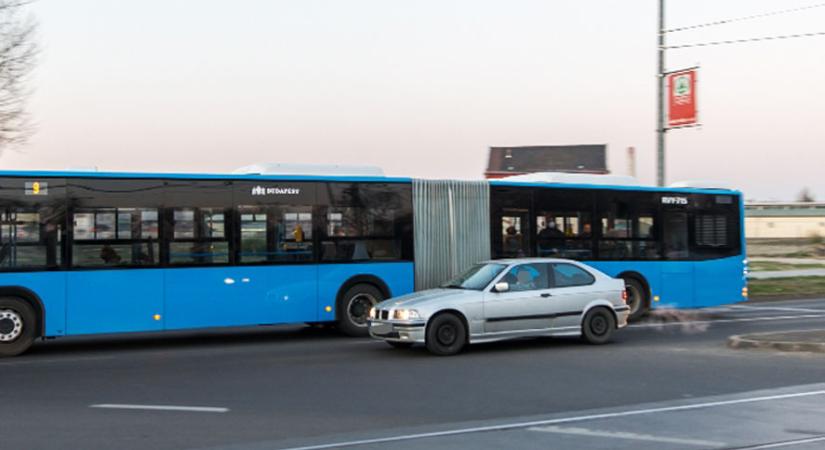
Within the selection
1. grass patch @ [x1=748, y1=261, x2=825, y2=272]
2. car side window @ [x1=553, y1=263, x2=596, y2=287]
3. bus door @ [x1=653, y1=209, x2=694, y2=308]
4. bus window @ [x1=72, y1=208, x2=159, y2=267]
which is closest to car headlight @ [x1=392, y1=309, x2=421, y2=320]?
car side window @ [x1=553, y1=263, x2=596, y2=287]

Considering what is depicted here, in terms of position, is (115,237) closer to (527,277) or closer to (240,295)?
(240,295)

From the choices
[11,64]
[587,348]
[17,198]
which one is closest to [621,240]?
[587,348]

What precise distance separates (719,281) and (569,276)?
22.4 feet

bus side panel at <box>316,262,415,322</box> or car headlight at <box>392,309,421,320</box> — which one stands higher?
bus side panel at <box>316,262,415,322</box>

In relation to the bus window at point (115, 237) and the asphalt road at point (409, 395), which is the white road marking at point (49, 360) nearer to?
the asphalt road at point (409, 395)

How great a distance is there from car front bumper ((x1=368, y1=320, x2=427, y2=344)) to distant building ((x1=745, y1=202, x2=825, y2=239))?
248 ft

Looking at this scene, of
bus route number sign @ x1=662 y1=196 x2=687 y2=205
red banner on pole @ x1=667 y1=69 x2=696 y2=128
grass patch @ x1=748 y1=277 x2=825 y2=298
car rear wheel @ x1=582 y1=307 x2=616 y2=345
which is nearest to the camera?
car rear wheel @ x1=582 y1=307 x2=616 y2=345

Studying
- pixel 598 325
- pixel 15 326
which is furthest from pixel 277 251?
pixel 598 325

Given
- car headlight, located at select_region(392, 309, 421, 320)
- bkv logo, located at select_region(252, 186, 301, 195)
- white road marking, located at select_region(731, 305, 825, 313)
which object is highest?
bkv logo, located at select_region(252, 186, 301, 195)

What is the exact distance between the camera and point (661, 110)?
85.4 feet

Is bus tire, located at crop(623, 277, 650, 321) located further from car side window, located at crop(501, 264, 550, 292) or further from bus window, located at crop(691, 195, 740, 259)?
car side window, located at crop(501, 264, 550, 292)

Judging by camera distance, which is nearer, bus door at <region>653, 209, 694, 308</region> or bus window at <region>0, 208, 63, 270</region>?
bus window at <region>0, 208, 63, 270</region>

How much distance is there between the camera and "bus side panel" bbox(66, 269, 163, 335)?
44.7 feet

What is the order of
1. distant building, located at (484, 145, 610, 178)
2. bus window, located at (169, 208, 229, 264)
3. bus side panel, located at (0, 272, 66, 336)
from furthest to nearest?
distant building, located at (484, 145, 610, 178) → bus window, located at (169, 208, 229, 264) → bus side panel, located at (0, 272, 66, 336)
